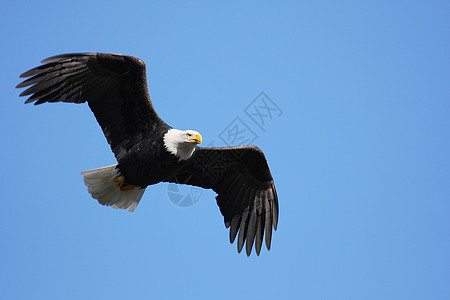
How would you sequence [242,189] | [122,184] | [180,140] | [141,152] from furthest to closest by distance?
1. [242,189]
2. [122,184]
3. [141,152]
4. [180,140]

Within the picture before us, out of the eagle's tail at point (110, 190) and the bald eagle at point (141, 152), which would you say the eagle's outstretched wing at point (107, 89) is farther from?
the eagle's tail at point (110, 190)

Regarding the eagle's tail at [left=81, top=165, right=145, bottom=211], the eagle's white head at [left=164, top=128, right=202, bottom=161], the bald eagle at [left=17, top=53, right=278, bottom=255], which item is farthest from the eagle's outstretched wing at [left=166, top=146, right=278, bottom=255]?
the eagle's white head at [left=164, top=128, right=202, bottom=161]

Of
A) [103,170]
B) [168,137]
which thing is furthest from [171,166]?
[103,170]

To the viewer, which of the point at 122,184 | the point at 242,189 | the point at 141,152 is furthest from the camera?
the point at 242,189

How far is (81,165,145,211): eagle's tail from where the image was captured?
29.3ft

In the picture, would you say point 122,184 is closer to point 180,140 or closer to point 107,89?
point 180,140

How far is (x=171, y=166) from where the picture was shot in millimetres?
8516

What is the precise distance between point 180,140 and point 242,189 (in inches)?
71.4

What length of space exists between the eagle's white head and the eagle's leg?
3.13 ft

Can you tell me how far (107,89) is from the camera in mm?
8609

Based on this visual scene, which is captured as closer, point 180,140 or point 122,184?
point 180,140

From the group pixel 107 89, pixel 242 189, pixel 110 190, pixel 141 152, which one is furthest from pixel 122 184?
pixel 242 189

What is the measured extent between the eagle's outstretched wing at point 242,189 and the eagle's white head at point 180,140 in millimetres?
1025

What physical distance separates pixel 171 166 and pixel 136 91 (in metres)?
1.11
